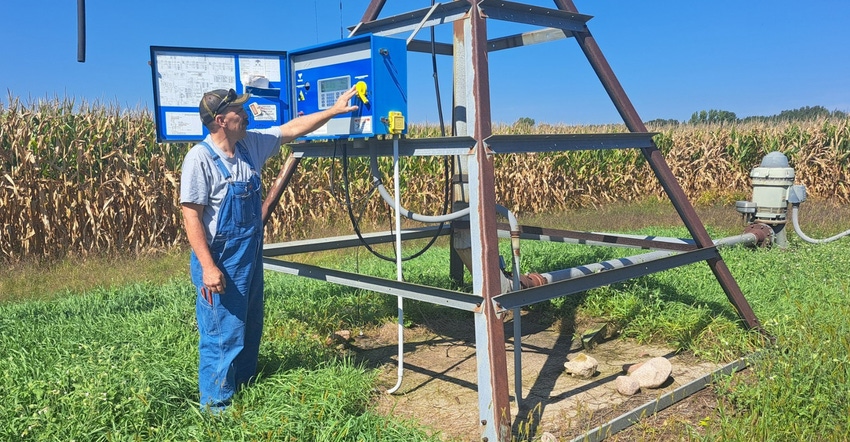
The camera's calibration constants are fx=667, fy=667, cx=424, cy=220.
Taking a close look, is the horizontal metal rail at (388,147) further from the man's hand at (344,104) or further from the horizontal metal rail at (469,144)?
the man's hand at (344,104)

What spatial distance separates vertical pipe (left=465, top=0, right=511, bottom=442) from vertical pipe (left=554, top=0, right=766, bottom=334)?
4.00 ft

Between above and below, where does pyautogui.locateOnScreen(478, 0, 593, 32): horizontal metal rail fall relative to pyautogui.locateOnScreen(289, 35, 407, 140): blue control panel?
above

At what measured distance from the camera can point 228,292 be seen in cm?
351

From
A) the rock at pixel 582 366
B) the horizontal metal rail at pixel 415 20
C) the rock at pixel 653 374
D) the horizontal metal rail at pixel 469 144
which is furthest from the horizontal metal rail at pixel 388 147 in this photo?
the rock at pixel 653 374

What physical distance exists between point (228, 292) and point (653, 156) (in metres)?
2.85

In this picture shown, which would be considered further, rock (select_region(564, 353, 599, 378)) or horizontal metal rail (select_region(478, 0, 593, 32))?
rock (select_region(564, 353, 599, 378))

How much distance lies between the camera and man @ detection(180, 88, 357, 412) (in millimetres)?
3369

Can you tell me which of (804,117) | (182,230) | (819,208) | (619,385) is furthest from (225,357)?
(804,117)

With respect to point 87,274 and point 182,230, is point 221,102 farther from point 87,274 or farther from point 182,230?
point 182,230

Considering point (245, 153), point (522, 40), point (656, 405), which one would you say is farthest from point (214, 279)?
point (522, 40)

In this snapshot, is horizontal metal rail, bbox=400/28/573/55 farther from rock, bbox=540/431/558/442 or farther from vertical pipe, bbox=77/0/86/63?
rock, bbox=540/431/558/442

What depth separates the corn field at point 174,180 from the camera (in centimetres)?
893

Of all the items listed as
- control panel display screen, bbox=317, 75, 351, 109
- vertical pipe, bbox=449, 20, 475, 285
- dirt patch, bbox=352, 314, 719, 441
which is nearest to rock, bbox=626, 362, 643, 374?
dirt patch, bbox=352, 314, 719, 441

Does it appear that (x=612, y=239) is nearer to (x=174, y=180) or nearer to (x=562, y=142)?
(x=562, y=142)
